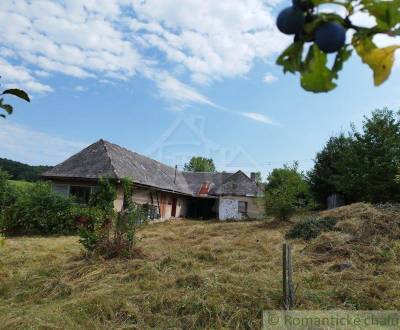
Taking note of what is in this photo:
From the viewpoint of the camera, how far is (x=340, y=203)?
22.4 metres

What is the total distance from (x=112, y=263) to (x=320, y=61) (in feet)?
24.7

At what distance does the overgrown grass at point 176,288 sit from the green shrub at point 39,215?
16.7 feet

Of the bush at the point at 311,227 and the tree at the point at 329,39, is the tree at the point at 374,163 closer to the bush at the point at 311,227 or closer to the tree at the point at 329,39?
the bush at the point at 311,227

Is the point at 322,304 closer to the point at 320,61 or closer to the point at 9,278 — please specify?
the point at 320,61

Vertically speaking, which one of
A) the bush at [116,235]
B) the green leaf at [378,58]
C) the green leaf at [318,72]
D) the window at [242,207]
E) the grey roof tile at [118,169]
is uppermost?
the grey roof tile at [118,169]

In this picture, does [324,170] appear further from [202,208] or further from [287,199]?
[202,208]

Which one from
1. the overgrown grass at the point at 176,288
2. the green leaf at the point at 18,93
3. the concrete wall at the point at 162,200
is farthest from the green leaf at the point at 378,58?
the concrete wall at the point at 162,200

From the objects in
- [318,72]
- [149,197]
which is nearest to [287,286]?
[318,72]

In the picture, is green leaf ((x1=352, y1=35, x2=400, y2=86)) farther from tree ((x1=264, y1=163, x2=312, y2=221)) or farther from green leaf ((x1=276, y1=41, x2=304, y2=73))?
tree ((x1=264, y1=163, x2=312, y2=221))

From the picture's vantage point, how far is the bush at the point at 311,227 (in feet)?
36.0

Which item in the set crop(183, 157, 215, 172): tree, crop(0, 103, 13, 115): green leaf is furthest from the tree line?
crop(183, 157, 215, 172): tree

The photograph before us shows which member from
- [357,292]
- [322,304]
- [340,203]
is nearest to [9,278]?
[322,304]

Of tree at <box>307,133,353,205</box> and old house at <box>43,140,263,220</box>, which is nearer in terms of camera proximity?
old house at <box>43,140,263,220</box>

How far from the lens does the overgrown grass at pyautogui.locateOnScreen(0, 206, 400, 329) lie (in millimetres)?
4906
